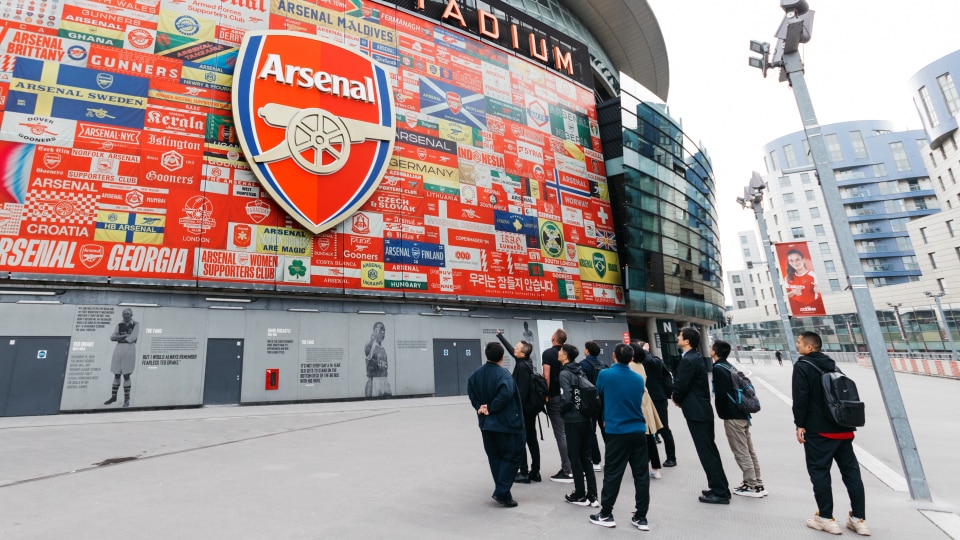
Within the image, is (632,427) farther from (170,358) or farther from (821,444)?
(170,358)

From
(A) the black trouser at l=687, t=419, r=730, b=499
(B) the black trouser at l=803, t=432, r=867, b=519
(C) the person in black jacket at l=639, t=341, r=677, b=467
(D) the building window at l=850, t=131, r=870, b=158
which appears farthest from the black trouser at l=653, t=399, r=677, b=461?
(D) the building window at l=850, t=131, r=870, b=158

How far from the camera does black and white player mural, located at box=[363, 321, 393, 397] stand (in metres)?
17.5

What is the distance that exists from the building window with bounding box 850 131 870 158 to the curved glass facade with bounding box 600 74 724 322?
5555cm

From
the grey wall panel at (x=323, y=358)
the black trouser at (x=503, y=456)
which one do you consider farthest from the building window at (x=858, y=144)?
the black trouser at (x=503, y=456)

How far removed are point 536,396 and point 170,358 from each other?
1423 centimetres

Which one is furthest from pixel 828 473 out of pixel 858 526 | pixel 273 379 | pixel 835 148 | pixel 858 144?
pixel 858 144

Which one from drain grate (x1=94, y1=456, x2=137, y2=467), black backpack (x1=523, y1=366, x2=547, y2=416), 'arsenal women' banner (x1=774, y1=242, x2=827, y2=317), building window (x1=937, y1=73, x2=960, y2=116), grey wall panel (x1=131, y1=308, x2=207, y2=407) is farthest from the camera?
building window (x1=937, y1=73, x2=960, y2=116)

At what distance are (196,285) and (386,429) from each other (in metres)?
9.49

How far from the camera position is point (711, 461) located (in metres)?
5.01

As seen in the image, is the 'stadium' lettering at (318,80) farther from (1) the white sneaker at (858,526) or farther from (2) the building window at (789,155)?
(2) the building window at (789,155)

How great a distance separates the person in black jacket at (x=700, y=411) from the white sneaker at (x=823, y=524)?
2.70 feet

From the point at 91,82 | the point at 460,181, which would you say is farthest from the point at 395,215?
the point at 91,82

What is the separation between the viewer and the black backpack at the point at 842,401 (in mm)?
4129

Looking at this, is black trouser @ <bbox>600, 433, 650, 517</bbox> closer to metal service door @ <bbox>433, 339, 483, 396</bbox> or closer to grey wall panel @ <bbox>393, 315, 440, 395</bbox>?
grey wall panel @ <bbox>393, 315, 440, 395</bbox>
